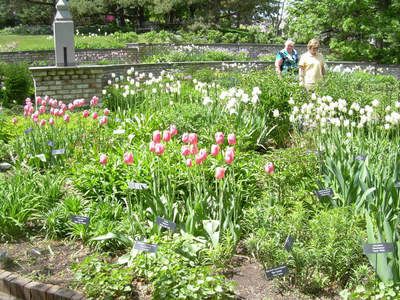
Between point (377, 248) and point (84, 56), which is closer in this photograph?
point (377, 248)

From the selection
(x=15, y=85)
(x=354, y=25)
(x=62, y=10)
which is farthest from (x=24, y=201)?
(x=354, y=25)

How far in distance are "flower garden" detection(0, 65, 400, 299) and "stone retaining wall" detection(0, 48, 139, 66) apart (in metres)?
11.9

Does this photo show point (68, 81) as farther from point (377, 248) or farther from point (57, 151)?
point (377, 248)

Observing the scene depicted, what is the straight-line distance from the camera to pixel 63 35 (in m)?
9.23

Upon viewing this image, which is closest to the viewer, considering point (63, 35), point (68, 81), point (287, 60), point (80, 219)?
point (80, 219)

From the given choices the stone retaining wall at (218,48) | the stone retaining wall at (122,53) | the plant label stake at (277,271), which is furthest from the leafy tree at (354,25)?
the plant label stake at (277,271)

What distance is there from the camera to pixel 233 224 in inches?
164

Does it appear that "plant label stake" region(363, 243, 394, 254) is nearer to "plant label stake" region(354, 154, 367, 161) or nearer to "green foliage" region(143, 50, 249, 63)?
"plant label stake" region(354, 154, 367, 161)

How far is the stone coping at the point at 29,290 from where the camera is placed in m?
3.54

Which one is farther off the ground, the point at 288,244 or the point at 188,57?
the point at 188,57

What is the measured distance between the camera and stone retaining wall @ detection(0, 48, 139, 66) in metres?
17.7

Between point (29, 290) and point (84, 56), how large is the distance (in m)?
16.3

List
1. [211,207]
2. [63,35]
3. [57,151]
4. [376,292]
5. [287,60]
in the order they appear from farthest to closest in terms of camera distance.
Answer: [63,35] → [287,60] → [57,151] → [211,207] → [376,292]

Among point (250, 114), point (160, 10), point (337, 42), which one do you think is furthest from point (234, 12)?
point (250, 114)
